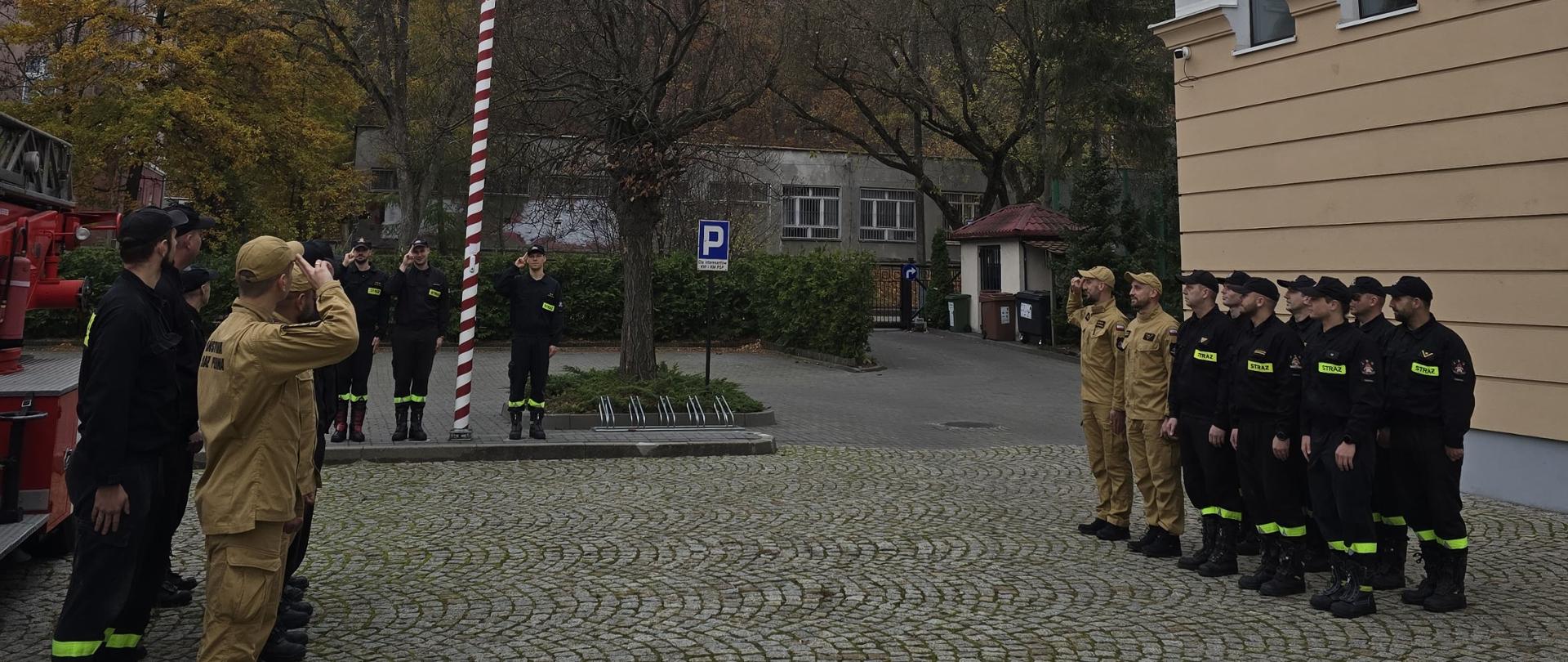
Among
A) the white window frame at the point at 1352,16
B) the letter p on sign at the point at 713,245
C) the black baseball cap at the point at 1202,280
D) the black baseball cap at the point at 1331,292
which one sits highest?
the white window frame at the point at 1352,16

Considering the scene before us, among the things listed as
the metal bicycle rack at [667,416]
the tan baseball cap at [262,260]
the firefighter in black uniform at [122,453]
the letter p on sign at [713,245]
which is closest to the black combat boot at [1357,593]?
the tan baseball cap at [262,260]

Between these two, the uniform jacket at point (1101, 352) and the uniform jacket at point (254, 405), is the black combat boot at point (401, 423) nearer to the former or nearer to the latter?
the uniform jacket at point (1101, 352)

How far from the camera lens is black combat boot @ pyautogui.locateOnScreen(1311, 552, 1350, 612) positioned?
5.97 metres

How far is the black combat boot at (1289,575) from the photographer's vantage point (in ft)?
20.5

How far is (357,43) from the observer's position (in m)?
33.6

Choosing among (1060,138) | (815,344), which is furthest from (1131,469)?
(1060,138)

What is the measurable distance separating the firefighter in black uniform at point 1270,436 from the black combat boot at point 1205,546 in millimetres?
271

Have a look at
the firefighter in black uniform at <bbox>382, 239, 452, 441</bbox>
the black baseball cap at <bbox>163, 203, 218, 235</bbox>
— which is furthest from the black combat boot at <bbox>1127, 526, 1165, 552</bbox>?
the firefighter in black uniform at <bbox>382, 239, 452, 441</bbox>

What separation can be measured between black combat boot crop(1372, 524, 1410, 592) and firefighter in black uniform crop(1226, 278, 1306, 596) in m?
0.59

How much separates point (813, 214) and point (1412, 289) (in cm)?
4070

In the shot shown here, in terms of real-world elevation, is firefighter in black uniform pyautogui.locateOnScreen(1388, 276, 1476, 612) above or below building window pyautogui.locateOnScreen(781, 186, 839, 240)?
below

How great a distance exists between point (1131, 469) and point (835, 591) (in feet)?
9.08

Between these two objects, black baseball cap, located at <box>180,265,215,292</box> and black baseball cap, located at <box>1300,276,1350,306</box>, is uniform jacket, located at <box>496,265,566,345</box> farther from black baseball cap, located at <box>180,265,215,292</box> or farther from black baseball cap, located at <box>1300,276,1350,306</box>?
black baseball cap, located at <box>1300,276,1350,306</box>

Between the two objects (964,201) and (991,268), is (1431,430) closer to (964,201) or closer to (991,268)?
(991,268)
